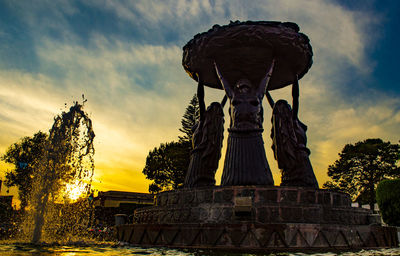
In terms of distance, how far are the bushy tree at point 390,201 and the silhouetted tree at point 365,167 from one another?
1047 centimetres

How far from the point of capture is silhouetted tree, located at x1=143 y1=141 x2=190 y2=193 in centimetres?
3012

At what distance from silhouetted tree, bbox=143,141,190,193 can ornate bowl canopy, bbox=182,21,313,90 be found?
1784cm

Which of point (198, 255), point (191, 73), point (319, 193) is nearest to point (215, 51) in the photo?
point (191, 73)

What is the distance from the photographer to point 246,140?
10438mm

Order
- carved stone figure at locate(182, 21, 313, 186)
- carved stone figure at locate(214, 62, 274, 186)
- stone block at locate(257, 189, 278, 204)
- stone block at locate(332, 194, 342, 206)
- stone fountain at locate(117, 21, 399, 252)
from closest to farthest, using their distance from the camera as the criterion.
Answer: stone fountain at locate(117, 21, 399, 252) < stone block at locate(257, 189, 278, 204) < stone block at locate(332, 194, 342, 206) < carved stone figure at locate(214, 62, 274, 186) < carved stone figure at locate(182, 21, 313, 186)

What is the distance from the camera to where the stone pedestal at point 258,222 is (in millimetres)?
6289

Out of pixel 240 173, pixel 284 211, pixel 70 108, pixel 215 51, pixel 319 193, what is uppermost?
pixel 215 51

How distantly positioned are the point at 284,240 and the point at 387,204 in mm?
19888

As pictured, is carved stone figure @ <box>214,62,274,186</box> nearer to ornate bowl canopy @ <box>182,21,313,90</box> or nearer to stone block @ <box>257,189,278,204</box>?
ornate bowl canopy @ <box>182,21,313,90</box>

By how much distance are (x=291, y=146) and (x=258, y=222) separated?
5620 millimetres

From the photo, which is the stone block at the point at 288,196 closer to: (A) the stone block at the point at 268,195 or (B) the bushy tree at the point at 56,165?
(A) the stone block at the point at 268,195

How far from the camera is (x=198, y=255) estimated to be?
503 cm

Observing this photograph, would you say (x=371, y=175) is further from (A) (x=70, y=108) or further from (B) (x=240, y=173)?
(A) (x=70, y=108)

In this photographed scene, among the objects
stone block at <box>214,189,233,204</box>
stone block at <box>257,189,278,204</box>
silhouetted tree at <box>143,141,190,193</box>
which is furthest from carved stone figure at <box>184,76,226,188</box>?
silhouetted tree at <box>143,141,190,193</box>
